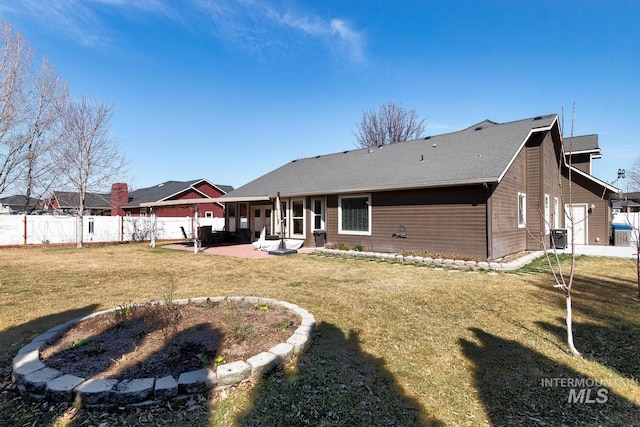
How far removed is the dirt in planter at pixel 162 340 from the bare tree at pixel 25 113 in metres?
15.2

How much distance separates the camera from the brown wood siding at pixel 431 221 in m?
9.49

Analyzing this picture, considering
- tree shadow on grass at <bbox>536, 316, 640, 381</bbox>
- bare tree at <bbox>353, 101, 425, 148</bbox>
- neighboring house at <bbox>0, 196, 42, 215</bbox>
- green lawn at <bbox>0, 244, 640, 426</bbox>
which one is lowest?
tree shadow on grass at <bbox>536, 316, 640, 381</bbox>

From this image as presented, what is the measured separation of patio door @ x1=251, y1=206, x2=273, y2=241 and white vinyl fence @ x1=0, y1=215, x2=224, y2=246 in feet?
9.31

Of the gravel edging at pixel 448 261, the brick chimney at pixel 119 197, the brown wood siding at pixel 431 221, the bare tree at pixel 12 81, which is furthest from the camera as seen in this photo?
the brick chimney at pixel 119 197

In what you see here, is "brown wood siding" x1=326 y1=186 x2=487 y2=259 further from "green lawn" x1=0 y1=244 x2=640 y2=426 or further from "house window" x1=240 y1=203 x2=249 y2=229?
"house window" x1=240 y1=203 x2=249 y2=229

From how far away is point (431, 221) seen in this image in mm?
→ 10406

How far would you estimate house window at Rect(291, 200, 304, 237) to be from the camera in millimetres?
14305

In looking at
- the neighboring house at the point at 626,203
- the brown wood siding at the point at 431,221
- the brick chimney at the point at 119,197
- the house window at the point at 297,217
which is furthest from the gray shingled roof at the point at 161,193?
the neighboring house at the point at 626,203

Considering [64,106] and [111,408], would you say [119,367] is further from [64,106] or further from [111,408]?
[64,106]

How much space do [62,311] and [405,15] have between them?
13.5 m

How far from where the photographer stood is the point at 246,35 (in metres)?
10.9

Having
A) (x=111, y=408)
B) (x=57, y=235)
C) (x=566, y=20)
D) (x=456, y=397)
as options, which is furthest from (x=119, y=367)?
(x=57, y=235)

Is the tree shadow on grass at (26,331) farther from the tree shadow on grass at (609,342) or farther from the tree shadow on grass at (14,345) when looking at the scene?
the tree shadow on grass at (609,342)

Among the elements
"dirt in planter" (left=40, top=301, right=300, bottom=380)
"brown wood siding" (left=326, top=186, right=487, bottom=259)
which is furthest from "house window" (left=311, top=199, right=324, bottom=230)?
"dirt in planter" (left=40, top=301, right=300, bottom=380)
